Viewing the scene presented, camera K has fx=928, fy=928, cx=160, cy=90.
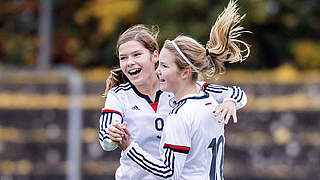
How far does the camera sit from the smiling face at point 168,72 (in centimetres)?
497

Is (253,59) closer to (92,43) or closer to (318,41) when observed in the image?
(318,41)

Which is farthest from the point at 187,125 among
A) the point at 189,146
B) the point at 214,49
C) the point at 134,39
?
the point at 134,39

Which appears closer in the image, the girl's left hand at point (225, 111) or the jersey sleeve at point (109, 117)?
the girl's left hand at point (225, 111)

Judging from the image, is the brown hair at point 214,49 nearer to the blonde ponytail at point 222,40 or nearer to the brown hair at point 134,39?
the blonde ponytail at point 222,40

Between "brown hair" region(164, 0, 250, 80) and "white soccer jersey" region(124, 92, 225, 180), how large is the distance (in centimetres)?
17

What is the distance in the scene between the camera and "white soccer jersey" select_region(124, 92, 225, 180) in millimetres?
4816

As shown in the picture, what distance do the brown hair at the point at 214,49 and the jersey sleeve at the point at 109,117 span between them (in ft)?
1.67

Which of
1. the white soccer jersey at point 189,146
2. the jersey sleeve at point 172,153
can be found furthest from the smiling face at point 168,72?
the jersey sleeve at point 172,153

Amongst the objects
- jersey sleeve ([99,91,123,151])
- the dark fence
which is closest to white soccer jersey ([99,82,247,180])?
jersey sleeve ([99,91,123,151])

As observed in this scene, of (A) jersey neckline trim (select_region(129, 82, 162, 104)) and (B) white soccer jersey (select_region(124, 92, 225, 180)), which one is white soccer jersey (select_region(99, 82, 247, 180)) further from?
(B) white soccer jersey (select_region(124, 92, 225, 180))

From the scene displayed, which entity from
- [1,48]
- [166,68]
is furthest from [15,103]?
[166,68]

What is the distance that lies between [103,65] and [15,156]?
2.80m

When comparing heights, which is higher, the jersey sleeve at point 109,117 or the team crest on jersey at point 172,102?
the team crest on jersey at point 172,102

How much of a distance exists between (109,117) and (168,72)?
50 cm
